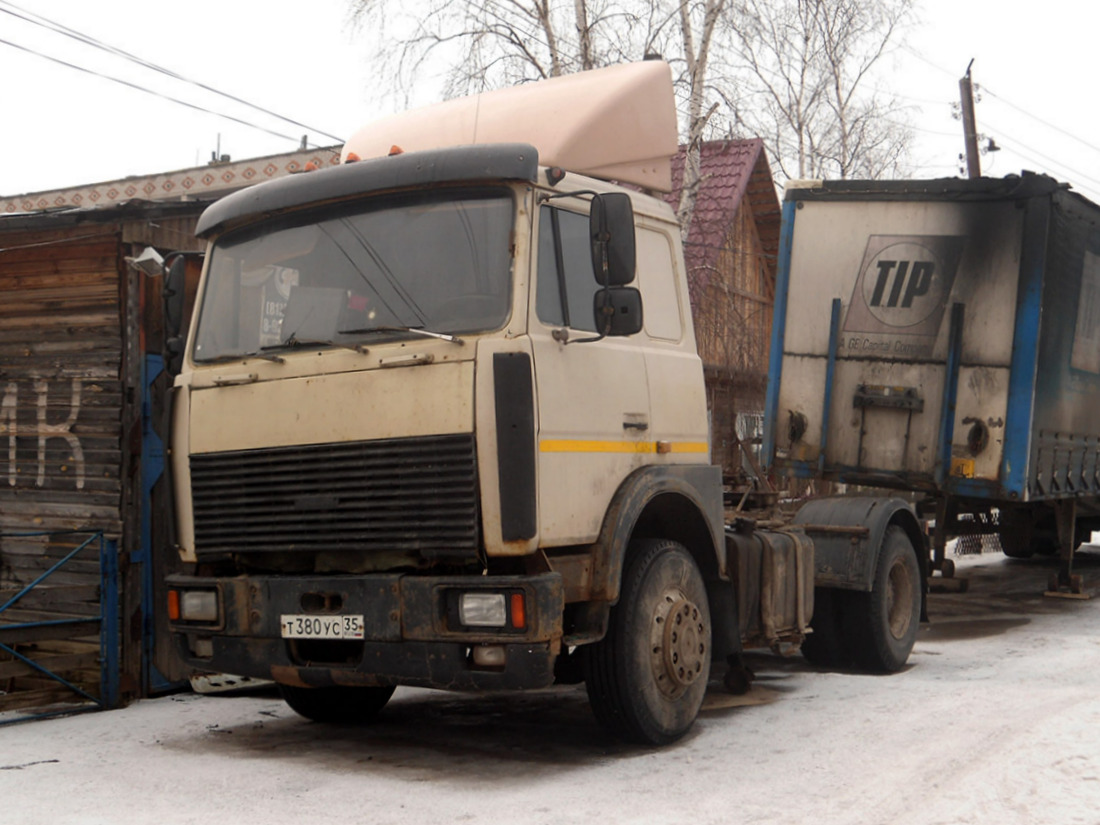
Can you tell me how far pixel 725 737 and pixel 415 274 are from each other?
293 centimetres

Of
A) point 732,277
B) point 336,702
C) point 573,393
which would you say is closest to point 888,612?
point 336,702

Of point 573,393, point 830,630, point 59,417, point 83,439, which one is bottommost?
point 830,630

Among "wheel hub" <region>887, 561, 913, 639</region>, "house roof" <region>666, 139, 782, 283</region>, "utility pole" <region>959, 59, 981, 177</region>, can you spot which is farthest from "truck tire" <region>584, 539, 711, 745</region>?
"utility pole" <region>959, 59, 981, 177</region>

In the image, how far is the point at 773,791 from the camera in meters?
5.43

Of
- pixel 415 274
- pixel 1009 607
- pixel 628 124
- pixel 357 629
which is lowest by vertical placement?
pixel 1009 607

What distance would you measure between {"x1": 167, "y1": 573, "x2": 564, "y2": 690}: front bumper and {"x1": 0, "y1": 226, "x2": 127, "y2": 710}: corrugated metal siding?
236 cm

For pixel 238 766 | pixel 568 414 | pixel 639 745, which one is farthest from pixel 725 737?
pixel 238 766

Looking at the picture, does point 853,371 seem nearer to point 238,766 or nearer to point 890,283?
point 890,283

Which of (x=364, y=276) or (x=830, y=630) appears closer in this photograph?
(x=364, y=276)

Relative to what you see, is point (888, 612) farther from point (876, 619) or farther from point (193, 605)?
point (193, 605)

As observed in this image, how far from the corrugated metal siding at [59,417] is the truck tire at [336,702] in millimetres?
1704

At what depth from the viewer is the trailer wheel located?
8.87 metres

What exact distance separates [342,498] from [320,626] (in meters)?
0.61

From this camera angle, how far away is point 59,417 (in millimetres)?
8672
